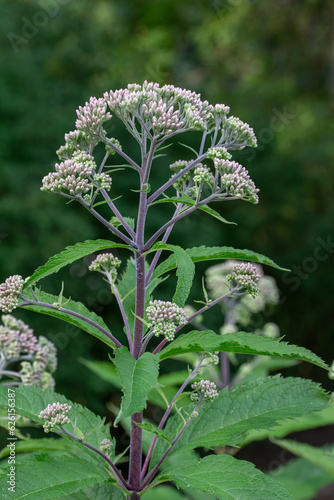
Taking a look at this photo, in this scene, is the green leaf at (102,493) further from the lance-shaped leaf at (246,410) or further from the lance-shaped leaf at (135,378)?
the lance-shaped leaf at (135,378)

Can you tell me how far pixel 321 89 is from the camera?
19.7 meters

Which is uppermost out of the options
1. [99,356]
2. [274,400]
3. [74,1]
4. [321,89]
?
[321,89]

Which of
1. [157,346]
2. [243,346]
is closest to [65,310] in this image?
[157,346]

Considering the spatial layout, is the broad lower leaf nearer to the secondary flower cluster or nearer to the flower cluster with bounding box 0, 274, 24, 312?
the secondary flower cluster

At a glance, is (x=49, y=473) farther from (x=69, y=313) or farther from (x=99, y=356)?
(x=99, y=356)

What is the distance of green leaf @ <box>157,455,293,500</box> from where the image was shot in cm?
145

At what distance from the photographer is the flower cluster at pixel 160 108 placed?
1693 mm

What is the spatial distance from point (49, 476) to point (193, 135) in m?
9.25

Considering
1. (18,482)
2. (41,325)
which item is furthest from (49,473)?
(41,325)

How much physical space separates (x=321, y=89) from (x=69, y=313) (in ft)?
65.4

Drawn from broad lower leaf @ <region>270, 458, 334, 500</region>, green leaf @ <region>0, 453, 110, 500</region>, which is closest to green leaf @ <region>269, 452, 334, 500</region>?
broad lower leaf @ <region>270, 458, 334, 500</region>

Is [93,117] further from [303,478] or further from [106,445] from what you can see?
[303,478]
